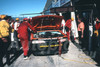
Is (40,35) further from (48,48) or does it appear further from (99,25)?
(99,25)

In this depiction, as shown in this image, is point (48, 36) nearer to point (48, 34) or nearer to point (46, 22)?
point (48, 34)

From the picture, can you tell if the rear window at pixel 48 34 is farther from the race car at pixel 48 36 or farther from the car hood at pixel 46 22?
the car hood at pixel 46 22

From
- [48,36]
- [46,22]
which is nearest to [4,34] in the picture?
[48,36]

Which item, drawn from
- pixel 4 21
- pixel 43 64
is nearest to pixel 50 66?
pixel 43 64

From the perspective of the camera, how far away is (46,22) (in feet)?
20.3

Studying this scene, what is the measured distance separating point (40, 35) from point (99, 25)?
9.50ft

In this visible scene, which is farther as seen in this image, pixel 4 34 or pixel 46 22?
pixel 46 22

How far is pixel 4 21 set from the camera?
4.27m

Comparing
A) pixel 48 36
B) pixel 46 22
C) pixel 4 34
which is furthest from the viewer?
pixel 46 22

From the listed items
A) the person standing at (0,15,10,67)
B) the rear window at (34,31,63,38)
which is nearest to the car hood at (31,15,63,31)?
the rear window at (34,31,63,38)

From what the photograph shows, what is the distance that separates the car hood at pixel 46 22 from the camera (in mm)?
5801

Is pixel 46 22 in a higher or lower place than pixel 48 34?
higher

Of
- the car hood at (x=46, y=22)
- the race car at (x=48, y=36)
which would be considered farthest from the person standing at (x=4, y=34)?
the car hood at (x=46, y=22)

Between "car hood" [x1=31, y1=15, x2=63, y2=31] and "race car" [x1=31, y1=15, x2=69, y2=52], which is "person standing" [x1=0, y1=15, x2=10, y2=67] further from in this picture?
"car hood" [x1=31, y1=15, x2=63, y2=31]
